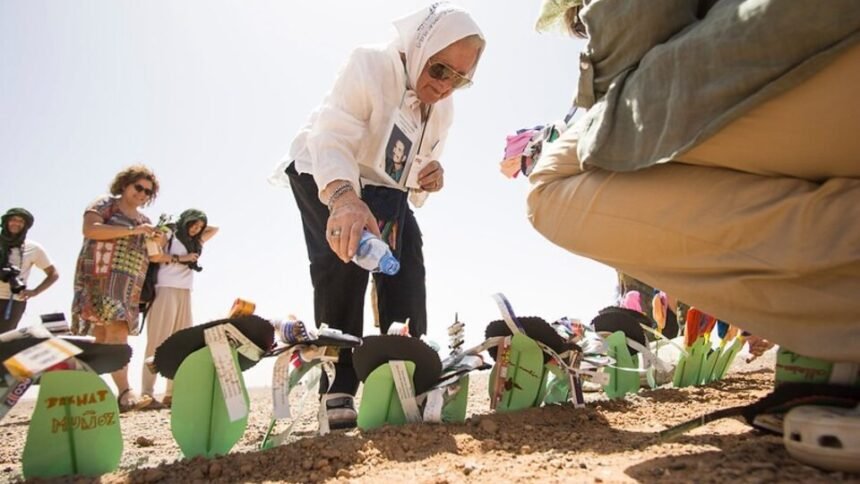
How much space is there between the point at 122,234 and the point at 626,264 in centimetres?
320

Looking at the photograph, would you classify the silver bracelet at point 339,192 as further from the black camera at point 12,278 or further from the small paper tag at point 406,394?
the black camera at point 12,278

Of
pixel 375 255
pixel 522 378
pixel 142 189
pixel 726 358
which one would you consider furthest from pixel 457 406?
pixel 142 189

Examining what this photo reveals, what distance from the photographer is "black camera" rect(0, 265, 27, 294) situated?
12.4 feet

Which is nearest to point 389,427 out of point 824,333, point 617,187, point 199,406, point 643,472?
point 199,406

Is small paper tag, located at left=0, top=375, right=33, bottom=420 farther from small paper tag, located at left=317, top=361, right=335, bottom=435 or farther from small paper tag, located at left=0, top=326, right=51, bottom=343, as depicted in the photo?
small paper tag, located at left=317, top=361, right=335, bottom=435

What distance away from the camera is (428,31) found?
6.46ft

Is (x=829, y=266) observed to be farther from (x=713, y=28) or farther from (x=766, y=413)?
(x=713, y=28)

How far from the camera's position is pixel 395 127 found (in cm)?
200

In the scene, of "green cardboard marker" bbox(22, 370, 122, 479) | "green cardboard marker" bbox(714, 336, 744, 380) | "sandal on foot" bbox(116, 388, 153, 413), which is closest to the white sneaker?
"green cardboard marker" bbox(22, 370, 122, 479)

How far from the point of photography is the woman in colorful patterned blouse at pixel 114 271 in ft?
10.9

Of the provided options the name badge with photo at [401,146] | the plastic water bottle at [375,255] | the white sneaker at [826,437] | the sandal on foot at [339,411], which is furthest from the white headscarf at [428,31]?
the white sneaker at [826,437]

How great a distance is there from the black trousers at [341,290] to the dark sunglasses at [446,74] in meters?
0.57

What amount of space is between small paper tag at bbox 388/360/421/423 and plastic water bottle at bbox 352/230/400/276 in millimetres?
246

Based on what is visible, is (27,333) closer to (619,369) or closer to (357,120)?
(357,120)
